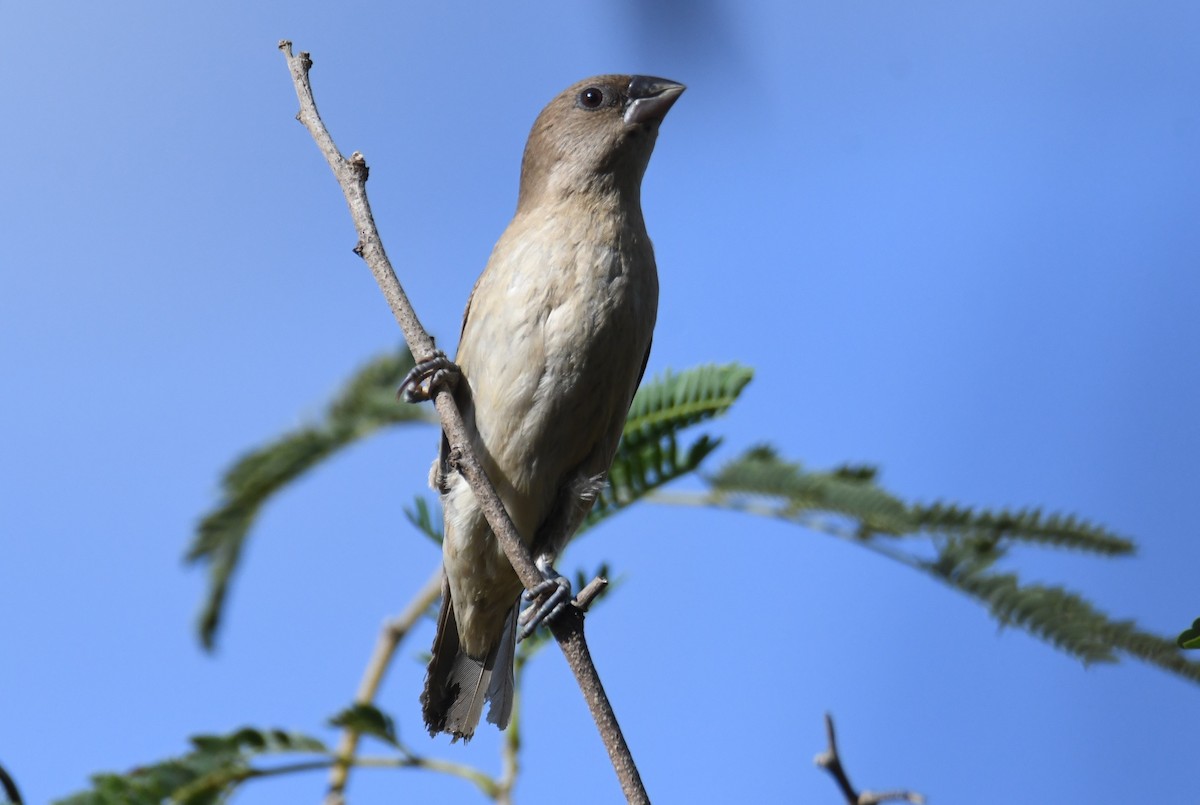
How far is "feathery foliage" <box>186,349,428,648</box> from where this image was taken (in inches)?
221

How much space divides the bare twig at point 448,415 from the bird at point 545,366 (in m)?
0.55

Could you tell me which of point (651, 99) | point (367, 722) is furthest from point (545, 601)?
point (651, 99)

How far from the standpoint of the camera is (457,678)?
→ 5289mm

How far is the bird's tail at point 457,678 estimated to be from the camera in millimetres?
5152

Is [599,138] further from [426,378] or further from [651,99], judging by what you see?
[426,378]

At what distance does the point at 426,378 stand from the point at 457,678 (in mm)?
1422

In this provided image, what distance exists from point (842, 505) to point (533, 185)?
1.72 meters

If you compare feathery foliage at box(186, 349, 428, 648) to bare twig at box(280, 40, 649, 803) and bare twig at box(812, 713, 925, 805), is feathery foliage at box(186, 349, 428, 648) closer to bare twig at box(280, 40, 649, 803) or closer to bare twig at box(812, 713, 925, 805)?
bare twig at box(280, 40, 649, 803)

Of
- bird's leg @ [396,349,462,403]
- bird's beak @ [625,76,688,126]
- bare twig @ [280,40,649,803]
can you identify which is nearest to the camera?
bare twig @ [280,40,649,803]

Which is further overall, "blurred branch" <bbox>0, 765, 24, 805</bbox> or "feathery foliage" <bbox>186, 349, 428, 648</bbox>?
"feathery foliage" <bbox>186, 349, 428, 648</bbox>

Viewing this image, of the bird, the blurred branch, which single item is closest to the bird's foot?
the bird

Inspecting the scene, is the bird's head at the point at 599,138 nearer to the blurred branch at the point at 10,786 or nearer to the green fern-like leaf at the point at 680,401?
the green fern-like leaf at the point at 680,401

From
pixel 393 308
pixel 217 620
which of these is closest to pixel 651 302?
pixel 393 308

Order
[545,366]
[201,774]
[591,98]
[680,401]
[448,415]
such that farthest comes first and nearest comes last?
[591,98] → [680,401] → [545,366] → [201,774] → [448,415]
